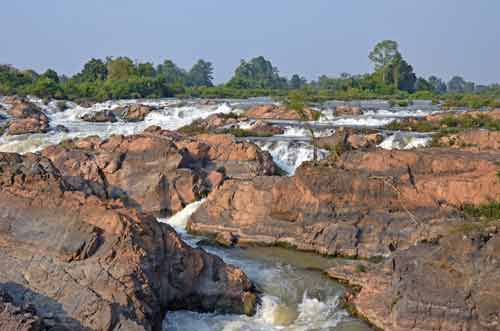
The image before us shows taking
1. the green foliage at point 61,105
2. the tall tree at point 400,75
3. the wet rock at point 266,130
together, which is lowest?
the wet rock at point 266,130

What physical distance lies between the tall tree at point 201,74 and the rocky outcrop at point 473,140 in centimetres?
7429

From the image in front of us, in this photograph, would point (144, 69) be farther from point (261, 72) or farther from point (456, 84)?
point (456, 84)

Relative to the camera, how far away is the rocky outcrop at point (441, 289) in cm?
Answer: 1041

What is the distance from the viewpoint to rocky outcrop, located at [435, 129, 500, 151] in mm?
23531

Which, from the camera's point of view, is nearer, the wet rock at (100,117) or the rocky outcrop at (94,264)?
the rocky outcrop at (94,264)

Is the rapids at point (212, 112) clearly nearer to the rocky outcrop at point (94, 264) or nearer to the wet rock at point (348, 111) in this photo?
the wet rock at point (348, 111)

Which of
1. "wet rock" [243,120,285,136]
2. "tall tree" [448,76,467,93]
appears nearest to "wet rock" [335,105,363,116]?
"wet rock" [243,120,285,136]

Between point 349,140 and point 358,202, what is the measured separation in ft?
31.0

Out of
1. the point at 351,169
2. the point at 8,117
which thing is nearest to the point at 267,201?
the point at 351,169

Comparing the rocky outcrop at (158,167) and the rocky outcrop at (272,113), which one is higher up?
the rocky outcrop at (272,113)

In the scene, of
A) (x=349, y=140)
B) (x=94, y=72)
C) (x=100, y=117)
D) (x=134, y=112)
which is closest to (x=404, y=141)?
(x=349, y=140)

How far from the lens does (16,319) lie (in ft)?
26.2

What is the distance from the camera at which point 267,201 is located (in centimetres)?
1756

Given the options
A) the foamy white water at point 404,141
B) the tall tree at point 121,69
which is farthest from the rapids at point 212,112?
the tall tree at point 121,69
